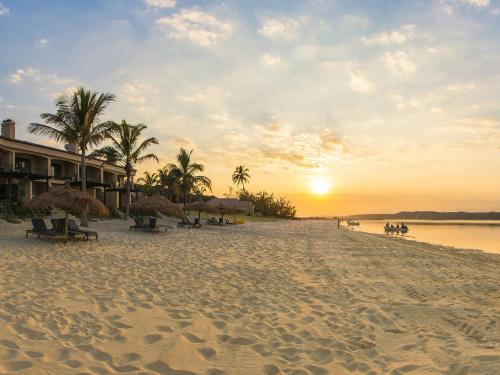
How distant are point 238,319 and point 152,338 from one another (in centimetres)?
131

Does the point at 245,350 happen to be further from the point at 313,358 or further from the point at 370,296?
the point at 370,296

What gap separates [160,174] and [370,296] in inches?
1951

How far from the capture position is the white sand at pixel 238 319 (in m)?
3.82

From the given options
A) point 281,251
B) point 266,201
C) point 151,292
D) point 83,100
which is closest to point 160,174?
point 266,201

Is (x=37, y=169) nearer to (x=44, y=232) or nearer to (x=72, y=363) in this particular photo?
(x=44, y=232)

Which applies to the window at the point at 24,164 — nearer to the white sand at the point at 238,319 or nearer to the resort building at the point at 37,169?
the resort building at the point at 37,169

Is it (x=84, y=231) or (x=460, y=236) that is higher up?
(x=84, y=231)

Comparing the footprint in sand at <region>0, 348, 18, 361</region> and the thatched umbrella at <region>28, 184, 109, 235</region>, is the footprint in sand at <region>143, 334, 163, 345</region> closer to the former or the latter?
the footprint in sand at <region>0, 348, 18, 361</region>

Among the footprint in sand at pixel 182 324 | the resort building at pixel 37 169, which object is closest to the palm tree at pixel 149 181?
the resort building at pixel 37 169

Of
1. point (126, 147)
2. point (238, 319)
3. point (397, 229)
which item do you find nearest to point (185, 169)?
point (126, 147)

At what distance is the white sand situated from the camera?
3.82m

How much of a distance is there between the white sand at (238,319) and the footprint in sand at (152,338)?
1 cm

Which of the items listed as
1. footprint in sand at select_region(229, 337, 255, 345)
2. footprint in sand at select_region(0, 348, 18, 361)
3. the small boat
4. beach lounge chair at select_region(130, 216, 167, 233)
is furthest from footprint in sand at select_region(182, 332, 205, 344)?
the small boat

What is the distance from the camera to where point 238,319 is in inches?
208
